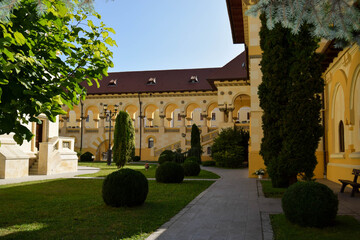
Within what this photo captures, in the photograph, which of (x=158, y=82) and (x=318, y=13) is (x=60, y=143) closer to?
(x=318, y=13)

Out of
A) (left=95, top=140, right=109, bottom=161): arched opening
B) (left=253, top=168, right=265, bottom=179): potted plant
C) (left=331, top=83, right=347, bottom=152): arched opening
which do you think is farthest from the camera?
(left=95, top=140, right=109, bottom=161): arched opening

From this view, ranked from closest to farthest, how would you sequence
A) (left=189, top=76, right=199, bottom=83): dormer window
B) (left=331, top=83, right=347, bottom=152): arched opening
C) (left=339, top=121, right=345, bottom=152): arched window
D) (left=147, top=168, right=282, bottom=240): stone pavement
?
(left=147, top=168, right=282, bottom=240): stone pavement, (left=339, top=121, right=345, bottom=152): arched window, (left=331, top=83, right=347, bottom=152): arched opening, (left=189, top=76, right=199, bottom=83): dormer window

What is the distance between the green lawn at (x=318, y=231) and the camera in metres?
5.98

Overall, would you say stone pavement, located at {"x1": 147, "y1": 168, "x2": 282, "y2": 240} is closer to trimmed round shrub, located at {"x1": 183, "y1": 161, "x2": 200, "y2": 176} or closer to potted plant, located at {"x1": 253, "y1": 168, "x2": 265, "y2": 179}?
potted plant, located at {"x1": 253, "y1": 168, "x2": 265, "y2": 179}

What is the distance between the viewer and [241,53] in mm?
41219

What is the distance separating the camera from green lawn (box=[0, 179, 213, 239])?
629 centimetres

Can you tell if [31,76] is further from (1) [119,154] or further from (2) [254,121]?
(1) [119,154]

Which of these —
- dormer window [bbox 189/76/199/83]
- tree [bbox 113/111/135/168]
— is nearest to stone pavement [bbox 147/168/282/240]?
tree [bbox 113/111/135/168]

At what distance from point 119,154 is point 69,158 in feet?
13.3

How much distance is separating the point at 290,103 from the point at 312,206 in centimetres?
569

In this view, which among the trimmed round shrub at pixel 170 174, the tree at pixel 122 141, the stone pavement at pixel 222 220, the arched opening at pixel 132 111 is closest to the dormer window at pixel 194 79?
the arched opening at pixel 132 111

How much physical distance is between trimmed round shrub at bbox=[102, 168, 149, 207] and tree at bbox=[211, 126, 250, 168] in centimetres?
2080

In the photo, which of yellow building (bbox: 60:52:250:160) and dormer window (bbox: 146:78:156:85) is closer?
yellow building (bbox: 60:52:250:160)

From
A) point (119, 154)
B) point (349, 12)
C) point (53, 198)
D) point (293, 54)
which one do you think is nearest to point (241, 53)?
point (119, 154)
